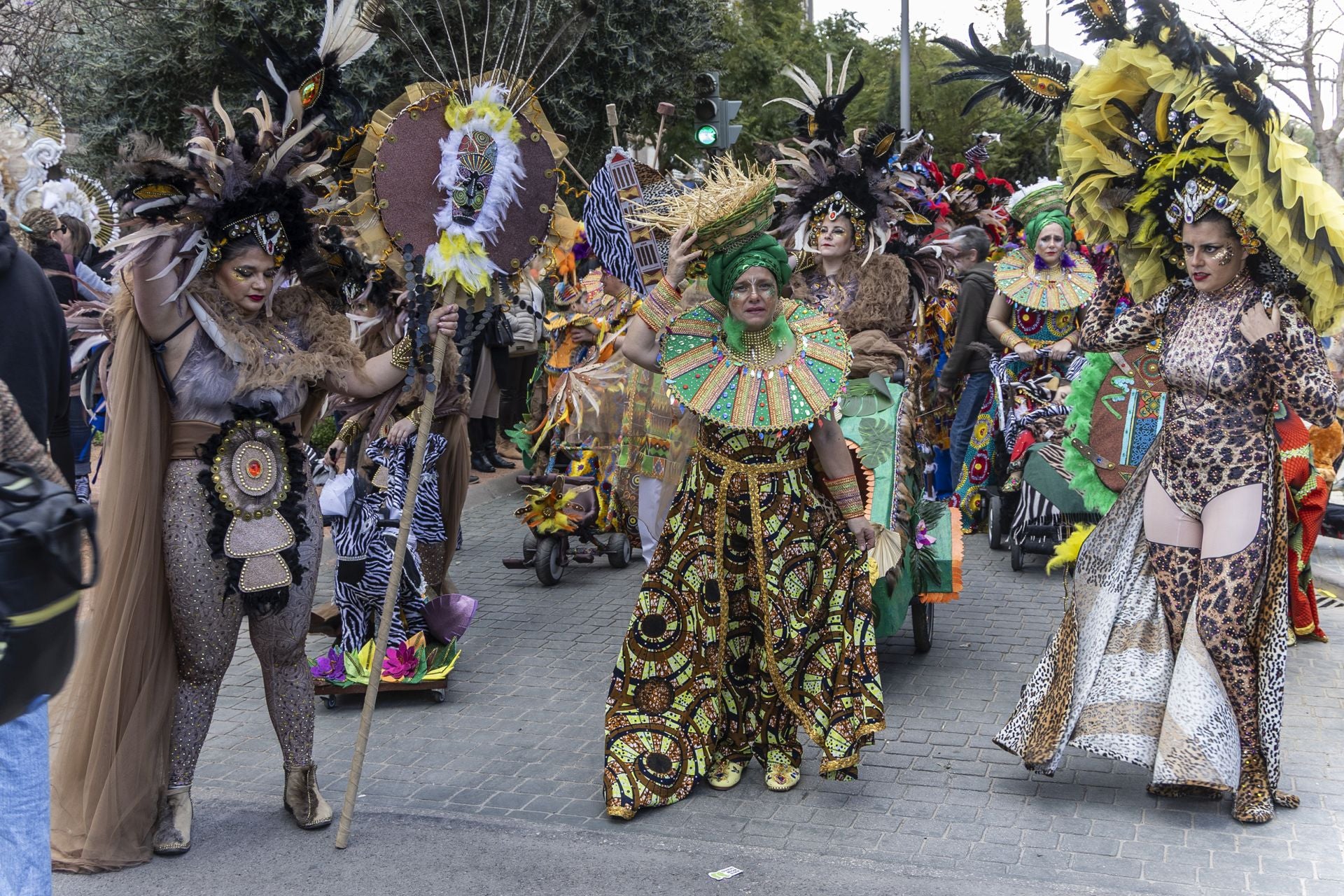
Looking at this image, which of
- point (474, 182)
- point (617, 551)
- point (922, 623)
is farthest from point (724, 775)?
point (617, 551)

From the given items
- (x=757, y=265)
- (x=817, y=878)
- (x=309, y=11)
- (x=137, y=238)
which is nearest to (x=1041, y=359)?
(x=757, y=265)

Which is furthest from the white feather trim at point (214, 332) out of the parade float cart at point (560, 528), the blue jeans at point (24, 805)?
the parade float cart at point (560, 528)

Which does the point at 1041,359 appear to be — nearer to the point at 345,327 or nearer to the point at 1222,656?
the point at 1222,656

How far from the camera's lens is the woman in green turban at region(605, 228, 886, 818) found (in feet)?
15.2

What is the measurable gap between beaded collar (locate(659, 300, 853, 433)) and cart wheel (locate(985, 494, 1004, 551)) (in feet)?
14.6

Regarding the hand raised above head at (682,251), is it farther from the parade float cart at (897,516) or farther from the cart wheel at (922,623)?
the cart wheel at (922,623)

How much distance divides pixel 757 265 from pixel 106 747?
102 inches

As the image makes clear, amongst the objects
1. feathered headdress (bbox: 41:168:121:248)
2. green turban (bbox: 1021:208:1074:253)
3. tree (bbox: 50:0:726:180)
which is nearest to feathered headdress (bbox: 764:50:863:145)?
green turban (bbox: 1021:208:1074:253)

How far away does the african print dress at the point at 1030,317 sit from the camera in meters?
8.79

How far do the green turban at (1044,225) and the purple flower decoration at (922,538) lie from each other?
3296mm

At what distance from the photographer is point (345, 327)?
4652mm

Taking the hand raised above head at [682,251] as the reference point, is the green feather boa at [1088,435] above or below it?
below

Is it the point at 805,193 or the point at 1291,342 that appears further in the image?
the point at 805,193

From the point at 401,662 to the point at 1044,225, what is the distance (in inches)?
209
